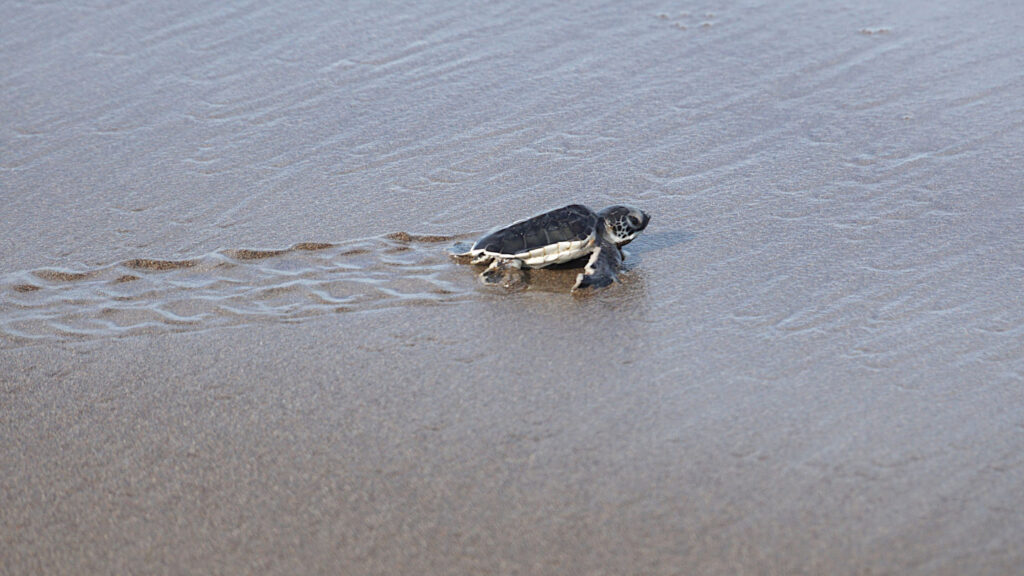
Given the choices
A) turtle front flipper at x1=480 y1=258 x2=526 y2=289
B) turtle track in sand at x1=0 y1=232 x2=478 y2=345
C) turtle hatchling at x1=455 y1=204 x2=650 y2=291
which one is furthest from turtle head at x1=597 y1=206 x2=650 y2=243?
turtle track in sand at x1=0 y1=232 x2=478 y2=345

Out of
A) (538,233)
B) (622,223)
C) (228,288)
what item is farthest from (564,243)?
(228,288)

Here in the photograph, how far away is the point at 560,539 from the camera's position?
11.1 ft

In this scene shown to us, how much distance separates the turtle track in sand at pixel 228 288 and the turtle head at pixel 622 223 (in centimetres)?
78

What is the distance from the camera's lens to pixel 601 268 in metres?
5.16

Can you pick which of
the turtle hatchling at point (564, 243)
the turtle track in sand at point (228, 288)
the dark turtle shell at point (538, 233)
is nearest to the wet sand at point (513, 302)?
the turtle track in sand at point (228, 288)

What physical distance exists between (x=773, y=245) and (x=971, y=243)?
1.03 metres

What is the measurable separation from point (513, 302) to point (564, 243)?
406 mm

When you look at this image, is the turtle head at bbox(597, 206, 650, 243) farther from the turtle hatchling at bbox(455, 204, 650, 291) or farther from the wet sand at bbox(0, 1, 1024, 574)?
the wet sand at bbox(0, 1, 1024, 574)

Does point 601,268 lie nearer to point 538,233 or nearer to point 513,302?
point 538,233

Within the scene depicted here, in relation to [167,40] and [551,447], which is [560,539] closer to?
[551,447]

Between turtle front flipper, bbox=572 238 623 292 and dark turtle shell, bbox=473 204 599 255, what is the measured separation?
13cm

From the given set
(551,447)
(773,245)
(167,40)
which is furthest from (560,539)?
(167,40)

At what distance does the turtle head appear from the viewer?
523 cm

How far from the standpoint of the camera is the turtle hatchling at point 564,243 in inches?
202
